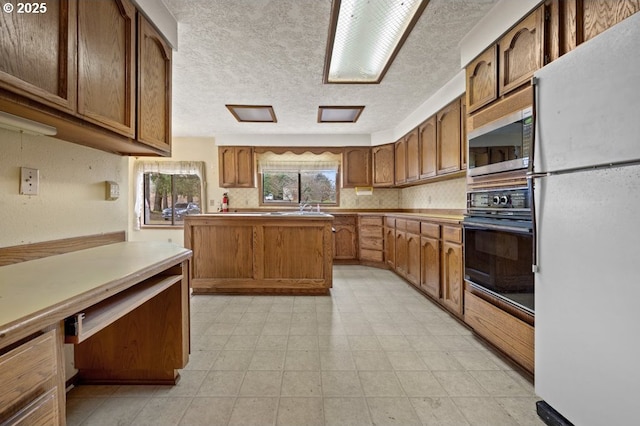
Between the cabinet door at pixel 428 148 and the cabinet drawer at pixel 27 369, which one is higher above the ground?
the cabinet door at pixel 428 148

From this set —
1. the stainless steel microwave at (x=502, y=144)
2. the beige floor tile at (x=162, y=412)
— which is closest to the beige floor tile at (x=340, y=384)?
the beige floor tile at (x=162, y=412)

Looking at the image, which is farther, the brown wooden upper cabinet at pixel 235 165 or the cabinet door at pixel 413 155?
the brown wooden upper cabinet at pixel 235 165

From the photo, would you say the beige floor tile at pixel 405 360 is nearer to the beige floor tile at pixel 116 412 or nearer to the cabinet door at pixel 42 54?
the beige floor tile at pixel 116 412

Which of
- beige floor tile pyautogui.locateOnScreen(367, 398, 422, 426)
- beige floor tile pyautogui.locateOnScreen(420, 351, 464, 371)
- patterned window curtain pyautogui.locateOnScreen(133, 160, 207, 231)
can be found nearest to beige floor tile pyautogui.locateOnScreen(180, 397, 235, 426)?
beige floor tile pyautogui.locateOnScreen(367, 398, 422, 426)

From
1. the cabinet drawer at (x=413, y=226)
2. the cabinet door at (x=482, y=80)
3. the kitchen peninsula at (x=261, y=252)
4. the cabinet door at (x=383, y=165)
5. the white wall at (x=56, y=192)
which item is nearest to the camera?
the white wall at (x=56, y=192)

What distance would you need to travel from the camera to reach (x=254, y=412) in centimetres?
138

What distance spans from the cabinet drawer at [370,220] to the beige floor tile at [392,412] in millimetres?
3317

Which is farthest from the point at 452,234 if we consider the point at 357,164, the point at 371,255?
the point at 357,164

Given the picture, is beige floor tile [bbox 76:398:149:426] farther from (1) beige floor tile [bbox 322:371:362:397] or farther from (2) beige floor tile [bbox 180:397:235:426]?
(1) beige floor tile [bbox 322:371:362:397]

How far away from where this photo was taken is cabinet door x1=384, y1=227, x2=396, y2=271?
413 cm

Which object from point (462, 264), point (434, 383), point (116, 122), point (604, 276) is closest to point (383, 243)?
point (462, 264)

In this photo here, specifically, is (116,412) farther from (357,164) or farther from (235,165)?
(357,164)

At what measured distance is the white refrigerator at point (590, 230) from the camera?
0.97m

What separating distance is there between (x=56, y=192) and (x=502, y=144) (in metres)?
2.62
